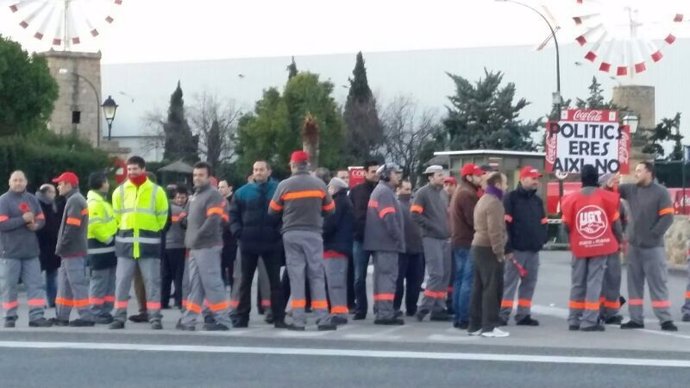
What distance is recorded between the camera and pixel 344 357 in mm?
12609

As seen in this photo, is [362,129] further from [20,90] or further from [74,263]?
[74,263]

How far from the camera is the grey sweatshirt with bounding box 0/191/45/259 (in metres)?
15.0

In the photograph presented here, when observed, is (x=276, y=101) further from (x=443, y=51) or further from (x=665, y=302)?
(x=665, y=302)

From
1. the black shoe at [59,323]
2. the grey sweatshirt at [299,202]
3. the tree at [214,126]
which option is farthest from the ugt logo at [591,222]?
the tree at [214,126]

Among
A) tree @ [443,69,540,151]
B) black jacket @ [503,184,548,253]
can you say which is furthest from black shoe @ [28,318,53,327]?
tree @ [443,69,540,151]

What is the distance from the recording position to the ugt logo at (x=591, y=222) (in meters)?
14.6

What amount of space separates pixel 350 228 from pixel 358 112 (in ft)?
186

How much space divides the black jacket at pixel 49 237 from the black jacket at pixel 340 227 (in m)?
4.09

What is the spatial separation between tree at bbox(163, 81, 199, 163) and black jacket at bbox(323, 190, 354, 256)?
2388 inches

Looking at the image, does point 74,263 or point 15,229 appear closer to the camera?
point 15,229

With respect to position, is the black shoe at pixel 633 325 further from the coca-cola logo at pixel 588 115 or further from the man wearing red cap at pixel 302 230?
the coca-cola logo at pixel 588 115

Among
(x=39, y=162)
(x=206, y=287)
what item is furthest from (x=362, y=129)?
(x=206, y=287)

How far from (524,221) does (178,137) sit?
63.6m

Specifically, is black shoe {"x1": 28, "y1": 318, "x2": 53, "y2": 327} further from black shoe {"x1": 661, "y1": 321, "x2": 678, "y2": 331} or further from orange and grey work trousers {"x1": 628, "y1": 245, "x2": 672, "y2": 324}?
black shoe {"x1": 661, "y1": 321, "x2": 678, "y2": 331}
